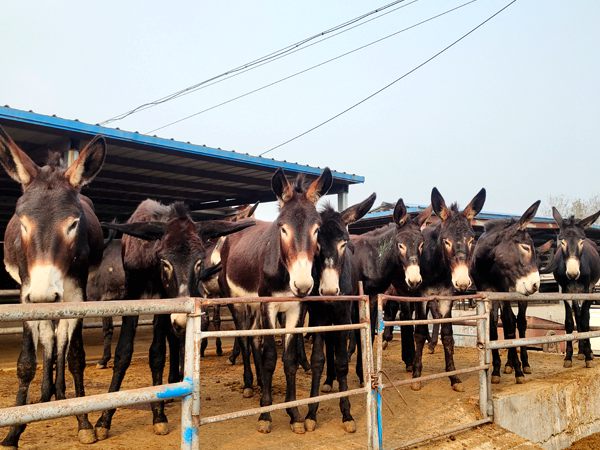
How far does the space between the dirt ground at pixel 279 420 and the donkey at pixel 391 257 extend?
124 cm

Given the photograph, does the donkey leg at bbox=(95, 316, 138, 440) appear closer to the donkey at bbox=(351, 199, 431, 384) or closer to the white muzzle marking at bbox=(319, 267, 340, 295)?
the white muzzle marking at bbox=(319, 267, 340, 295)

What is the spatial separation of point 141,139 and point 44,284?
6.11 metres

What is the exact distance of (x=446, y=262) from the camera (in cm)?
744

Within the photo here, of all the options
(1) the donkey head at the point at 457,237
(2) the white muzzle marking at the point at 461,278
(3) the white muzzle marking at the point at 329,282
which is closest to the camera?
(3) the white muzzle marking at the point at 329,282

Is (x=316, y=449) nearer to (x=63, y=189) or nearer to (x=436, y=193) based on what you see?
(x=63, y=189)

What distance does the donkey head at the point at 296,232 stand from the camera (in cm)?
463

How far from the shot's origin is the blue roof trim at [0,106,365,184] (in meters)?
7.84

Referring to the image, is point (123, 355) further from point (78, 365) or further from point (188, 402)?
point (188, 402)

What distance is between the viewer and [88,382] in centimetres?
733

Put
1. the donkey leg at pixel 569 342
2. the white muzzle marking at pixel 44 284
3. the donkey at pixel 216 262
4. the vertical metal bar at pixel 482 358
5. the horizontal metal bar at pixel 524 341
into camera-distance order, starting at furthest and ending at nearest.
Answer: the donkey leg at pixel 569 342 → the donkey at pixel 216 262 → the horizontal metal bar at pixel 524 341 → the vertical metal bar at pixel 482 358 → the white muzzle marking at pixel 44 284

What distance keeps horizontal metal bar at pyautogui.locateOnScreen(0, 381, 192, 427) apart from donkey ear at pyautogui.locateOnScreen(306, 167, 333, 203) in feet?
9.30

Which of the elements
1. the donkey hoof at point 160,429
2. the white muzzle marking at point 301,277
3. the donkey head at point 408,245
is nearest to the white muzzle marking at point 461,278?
the donkey head at point 408,245

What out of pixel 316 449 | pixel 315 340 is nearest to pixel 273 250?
pixel 315 340

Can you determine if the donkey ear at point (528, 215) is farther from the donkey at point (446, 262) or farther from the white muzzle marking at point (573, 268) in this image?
the white muzzle marking at point (573, 268)
